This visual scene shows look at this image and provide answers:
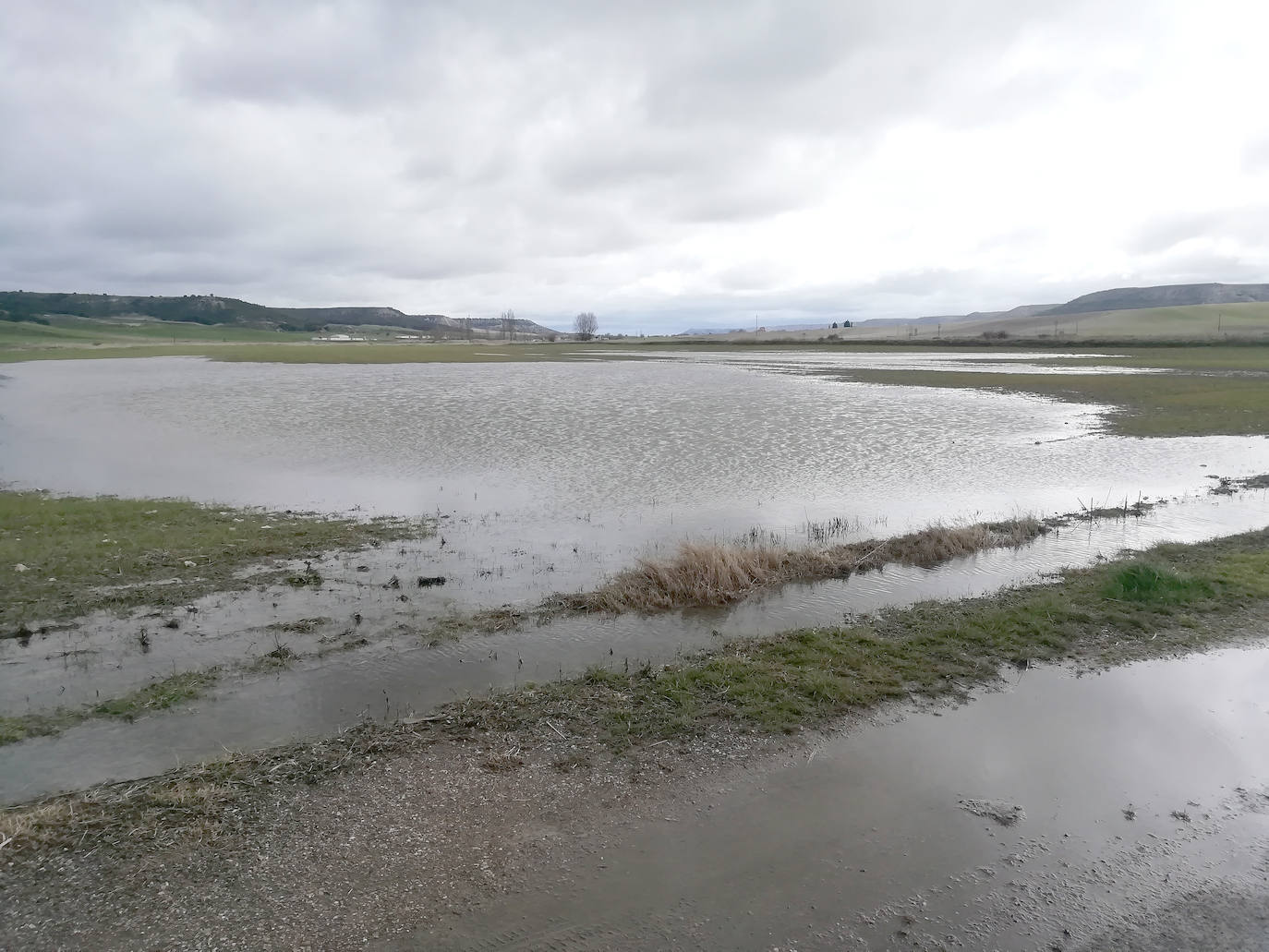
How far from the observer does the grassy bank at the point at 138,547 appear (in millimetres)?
11539

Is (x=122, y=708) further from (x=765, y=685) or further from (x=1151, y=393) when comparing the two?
(x=1151, y=393)

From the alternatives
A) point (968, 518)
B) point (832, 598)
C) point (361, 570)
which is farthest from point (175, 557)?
point (968, 518)

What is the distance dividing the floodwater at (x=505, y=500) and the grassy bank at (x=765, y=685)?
0.73 metres

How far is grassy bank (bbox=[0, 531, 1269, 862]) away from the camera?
21.3 ft

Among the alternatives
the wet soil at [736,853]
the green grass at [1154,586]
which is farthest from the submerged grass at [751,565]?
the wet soil at [736,853]

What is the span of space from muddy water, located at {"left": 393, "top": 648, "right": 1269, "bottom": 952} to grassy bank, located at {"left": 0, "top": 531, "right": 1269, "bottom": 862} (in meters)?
0.94

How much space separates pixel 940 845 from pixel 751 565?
6.79 meters

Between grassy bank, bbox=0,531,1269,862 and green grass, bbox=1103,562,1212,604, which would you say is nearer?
grassy bank, bbox=0,531,1269,862

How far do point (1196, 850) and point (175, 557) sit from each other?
15.1 metres

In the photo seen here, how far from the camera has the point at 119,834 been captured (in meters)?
6.17

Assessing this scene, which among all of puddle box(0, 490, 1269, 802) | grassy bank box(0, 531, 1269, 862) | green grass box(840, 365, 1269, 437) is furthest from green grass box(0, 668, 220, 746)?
green grass box(840, 365, 1269, 437)

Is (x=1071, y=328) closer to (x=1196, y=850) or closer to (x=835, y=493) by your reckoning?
(x=835, y=493)

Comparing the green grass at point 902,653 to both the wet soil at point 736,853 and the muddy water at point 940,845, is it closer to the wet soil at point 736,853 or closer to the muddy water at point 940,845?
the wet soil at point 736,853

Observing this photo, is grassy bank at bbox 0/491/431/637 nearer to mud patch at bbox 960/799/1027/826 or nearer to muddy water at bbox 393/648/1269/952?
muddy water at bbox 393/648/1269/952
